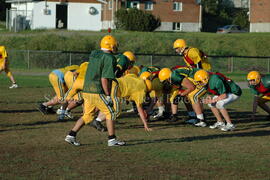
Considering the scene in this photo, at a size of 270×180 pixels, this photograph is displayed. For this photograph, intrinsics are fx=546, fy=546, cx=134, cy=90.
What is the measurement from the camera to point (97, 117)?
1253cm

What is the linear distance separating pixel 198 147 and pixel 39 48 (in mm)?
31315

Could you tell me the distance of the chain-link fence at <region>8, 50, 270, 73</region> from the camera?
32406 millimetres

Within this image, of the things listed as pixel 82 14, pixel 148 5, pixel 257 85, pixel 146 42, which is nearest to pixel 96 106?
pixel 257 85

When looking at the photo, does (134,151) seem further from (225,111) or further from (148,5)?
(148,5)

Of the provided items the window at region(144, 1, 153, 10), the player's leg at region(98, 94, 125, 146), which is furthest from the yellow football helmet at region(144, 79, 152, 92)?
the window at region(144, 1, 153, 10)

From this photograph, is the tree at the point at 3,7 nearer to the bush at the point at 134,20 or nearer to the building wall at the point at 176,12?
the building wall at the point at 176,12

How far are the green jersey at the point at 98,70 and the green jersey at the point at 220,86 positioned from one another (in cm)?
357

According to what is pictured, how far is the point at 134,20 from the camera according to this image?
175 ft

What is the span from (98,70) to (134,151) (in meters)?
1.60

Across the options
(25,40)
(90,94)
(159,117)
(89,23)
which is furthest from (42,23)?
Answer: (90,94)

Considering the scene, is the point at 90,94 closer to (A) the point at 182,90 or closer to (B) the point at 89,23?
(A) the point at 182,90

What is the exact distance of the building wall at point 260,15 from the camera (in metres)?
61.7

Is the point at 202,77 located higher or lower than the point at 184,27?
lower

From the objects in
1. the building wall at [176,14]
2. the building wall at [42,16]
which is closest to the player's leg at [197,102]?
the building wall at [42,16]
